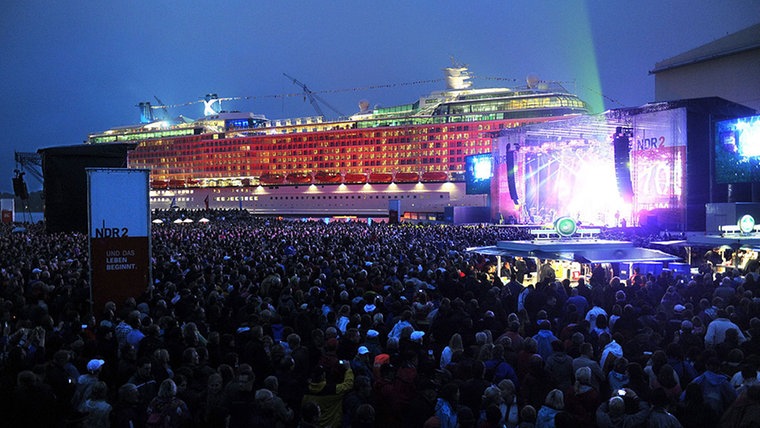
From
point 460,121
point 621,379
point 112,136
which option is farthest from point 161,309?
point 112,136

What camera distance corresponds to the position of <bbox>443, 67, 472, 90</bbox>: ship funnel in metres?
79.0

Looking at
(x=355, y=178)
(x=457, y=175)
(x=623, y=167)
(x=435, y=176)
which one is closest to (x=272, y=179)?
(x=355, y=178)

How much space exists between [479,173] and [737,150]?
62.9ft

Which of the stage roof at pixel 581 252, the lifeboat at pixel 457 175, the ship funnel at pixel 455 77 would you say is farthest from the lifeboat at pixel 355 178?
the stage roof at pixel 581 252

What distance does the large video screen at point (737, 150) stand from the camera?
1016 inches

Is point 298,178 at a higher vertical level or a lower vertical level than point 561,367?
higher

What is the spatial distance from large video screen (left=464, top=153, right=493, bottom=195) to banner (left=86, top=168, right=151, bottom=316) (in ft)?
112

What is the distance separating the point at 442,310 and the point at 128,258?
18.9 feet

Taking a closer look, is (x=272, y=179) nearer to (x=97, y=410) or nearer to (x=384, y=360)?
(x=384, y=360)

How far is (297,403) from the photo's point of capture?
5.11 metres

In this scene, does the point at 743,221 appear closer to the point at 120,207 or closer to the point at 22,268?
the point at 120,207

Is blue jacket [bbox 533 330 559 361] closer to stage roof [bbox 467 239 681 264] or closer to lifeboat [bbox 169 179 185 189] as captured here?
stage roof [bbox 467 239 681 264]

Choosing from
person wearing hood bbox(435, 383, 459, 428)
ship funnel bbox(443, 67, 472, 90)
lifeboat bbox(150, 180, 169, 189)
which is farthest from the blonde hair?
lifeboat bbox(150, 180, 169, 189)

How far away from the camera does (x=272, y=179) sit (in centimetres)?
7575
